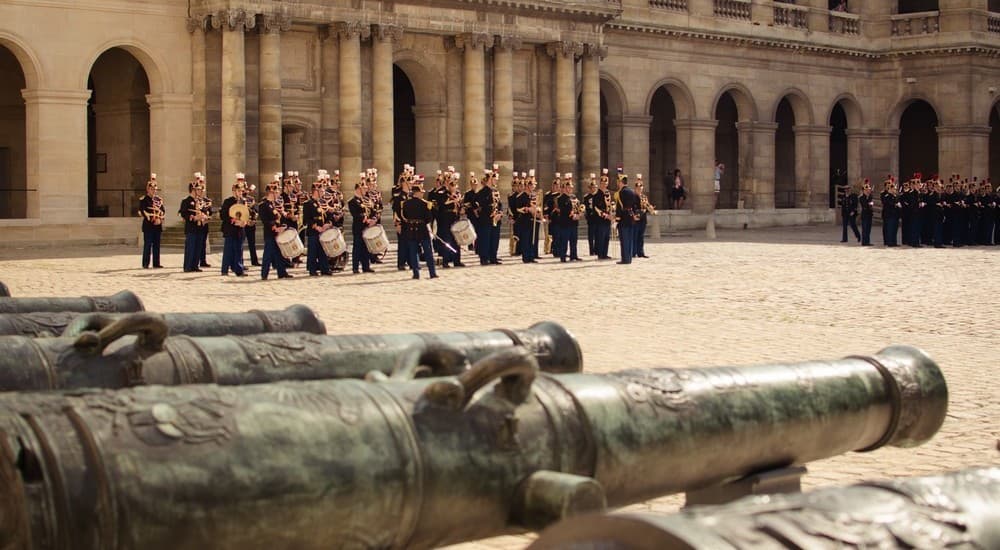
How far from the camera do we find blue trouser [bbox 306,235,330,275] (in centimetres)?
2627

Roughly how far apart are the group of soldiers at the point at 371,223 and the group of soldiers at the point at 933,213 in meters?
A: 8.97

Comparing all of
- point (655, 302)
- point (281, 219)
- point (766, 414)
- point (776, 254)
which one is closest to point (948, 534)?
point (766, 414)

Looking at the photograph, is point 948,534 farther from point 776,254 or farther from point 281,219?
point 776,254

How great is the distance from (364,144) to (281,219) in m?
12.0

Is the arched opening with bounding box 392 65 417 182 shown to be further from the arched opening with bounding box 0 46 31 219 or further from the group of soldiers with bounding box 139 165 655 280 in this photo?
the group of soldiers with bounding box 139 165 655 280

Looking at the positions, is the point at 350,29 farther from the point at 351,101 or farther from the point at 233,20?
the point at 233,20

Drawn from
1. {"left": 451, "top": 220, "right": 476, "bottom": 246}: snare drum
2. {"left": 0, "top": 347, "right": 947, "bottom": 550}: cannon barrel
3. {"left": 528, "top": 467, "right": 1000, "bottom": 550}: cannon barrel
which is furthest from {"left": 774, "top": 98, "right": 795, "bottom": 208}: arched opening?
{"left": 528, "top": 467, "right": 1000, "bottom": 550}: cannon barrel

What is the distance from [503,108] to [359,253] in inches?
576

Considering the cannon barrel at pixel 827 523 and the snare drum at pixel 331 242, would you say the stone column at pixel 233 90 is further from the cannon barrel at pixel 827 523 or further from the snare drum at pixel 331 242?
the cannon barrel at pixel 827 523

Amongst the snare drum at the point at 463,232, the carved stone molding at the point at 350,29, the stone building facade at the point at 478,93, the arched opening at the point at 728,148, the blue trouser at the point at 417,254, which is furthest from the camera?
the arched opening at the point at 728,148

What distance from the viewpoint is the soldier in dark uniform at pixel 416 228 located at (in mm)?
25375

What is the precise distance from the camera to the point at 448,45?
40.2m

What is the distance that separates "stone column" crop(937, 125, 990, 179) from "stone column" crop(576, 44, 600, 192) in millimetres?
14788

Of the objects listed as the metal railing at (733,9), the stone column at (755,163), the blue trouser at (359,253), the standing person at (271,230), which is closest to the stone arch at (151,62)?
the standing person at (271,230)
